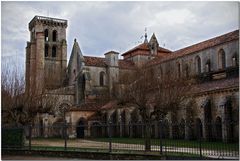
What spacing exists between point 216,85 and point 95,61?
23915 millimetres

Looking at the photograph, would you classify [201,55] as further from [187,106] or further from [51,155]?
[51,155]

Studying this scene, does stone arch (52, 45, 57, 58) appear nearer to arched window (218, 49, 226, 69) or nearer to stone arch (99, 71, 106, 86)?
stone arch (99, 71, 106, 86)

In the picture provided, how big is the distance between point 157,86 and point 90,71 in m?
24.4

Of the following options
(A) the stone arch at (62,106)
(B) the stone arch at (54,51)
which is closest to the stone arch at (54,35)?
(B) the stone arch at (54,51)

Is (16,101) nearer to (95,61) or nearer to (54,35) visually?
(95,61)

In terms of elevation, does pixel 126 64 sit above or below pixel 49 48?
below

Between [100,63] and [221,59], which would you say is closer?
[221,59]

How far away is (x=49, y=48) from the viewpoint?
200 feet

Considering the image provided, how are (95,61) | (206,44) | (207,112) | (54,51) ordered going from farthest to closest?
(54,51) < (95,61) < (206,44) < (207,112)

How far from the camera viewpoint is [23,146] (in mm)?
20609

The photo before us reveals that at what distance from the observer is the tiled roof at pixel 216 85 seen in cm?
2762

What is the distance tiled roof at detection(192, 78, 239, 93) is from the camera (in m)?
27.6

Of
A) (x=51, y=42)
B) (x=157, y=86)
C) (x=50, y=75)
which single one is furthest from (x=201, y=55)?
(x=51, y=42)

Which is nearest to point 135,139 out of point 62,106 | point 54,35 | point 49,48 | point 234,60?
point 234,60
